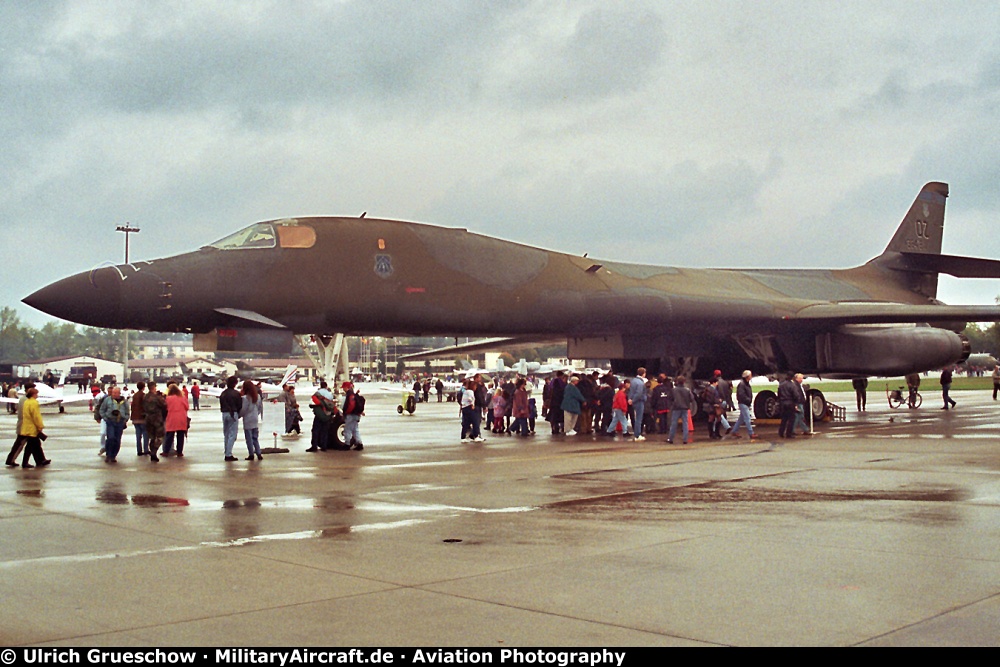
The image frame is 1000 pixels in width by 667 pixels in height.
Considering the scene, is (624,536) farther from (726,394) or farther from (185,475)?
(726,394)

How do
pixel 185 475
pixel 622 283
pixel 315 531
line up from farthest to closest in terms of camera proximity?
pixel 622 283 → pixel 185 475 → pixel 315 531

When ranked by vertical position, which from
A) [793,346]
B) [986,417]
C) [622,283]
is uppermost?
[622,283]

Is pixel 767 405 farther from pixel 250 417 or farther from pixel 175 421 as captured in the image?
pixel 175 421

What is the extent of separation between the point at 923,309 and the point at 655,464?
35.9 ft

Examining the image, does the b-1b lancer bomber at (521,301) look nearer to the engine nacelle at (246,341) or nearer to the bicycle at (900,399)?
the engine nacelle at (246,341)

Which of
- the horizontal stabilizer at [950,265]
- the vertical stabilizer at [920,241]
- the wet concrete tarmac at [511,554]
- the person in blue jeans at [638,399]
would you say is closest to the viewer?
the wet concrete tarmac at [511,554]

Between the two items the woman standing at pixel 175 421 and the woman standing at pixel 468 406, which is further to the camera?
the woman standing at pixel 468 406

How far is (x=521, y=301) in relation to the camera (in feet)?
64.0

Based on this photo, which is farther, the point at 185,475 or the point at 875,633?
the point at 185,475

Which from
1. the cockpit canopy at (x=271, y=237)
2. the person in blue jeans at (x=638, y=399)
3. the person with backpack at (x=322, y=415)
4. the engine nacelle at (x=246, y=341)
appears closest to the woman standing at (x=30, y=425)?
the engine nacelle at (x=246, y=341)

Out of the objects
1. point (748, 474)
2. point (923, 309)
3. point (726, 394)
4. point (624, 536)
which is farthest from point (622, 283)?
point (624, 536)

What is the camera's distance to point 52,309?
A: 50.4 ft

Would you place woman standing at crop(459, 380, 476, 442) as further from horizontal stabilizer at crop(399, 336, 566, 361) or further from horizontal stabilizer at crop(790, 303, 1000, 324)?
horizontal stabilizer at crop(790, 303, 1000, 324)

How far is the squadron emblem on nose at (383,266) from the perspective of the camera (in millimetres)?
17703
